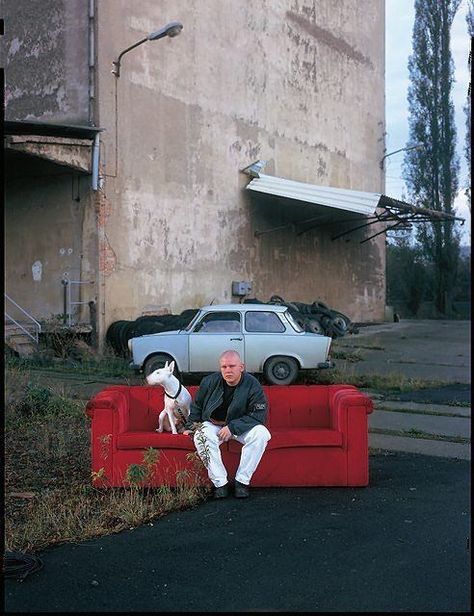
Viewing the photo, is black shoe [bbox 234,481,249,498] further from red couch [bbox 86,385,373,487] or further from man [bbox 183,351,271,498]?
red couch [bbox 86,385,373,487]

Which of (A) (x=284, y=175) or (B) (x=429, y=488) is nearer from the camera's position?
(B) (x=429, y=488)

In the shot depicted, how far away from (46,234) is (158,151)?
3.93 metres

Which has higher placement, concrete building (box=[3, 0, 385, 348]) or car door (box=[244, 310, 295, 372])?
concrete building (box=[3, 0, 385, 348])

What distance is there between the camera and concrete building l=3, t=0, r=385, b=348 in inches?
702

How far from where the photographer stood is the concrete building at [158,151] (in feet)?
58.5

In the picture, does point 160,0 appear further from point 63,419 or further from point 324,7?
point 63,419

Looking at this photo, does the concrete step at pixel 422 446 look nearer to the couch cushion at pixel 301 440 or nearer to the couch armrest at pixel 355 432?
the couch armrest at pixel 355 432

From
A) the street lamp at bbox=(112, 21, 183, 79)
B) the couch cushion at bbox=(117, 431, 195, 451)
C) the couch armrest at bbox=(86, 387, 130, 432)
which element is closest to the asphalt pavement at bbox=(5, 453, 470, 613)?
the couch cushion at bbox=(117, 431, 195, 451)

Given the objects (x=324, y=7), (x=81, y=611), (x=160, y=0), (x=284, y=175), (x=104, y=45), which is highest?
(x=324, y=7)

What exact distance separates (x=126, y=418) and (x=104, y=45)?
13.6 metres

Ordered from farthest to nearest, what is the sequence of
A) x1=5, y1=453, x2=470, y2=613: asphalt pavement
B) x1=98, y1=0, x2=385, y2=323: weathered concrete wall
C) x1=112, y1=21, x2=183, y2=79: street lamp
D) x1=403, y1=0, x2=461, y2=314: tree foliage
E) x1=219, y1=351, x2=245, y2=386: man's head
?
x1=403, y1=0, x2=461, y2=314: tree foliage, x1=98, y1=0, x2=385, y2=323: weathered concrete wall, x1=112, y1=21, x2=183, y2=79: street lamp, x1=219, y1=351, x2=245, y2=386: man's head, x1=5, y1=453, x2=470, y2=613: asphalt pavement

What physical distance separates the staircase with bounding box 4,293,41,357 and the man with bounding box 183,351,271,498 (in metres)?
11.3

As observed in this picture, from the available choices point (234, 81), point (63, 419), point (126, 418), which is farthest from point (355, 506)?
point (234, 81)

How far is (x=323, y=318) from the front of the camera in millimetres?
22625
